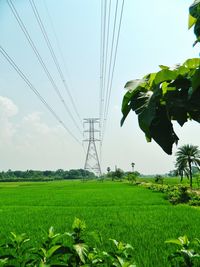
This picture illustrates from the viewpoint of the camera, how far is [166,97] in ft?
3.41

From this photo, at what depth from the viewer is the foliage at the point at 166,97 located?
3.25 feet

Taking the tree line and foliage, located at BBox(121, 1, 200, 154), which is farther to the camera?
the tree line

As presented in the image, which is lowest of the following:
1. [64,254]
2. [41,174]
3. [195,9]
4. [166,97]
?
[64,254]

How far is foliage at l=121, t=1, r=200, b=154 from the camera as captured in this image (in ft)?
3.25

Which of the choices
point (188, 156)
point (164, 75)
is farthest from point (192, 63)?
point (188, 156)

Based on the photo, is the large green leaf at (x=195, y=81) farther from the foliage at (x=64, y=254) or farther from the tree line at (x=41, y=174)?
the tree line at (x=41, y=174)

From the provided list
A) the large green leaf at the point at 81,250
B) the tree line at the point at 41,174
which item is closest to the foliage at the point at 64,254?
the large green leaf at the point at 81,250

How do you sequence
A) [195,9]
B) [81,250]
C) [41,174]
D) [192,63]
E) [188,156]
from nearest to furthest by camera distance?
[195,9], [192,63], [81,250], [188,156], [41,174]

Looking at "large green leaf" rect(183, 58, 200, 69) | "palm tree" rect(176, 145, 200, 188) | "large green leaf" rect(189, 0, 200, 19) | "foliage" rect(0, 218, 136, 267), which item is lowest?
"foliage" rect(0, 218, 136, 267)

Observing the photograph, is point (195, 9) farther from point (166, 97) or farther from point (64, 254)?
point (64, 254)

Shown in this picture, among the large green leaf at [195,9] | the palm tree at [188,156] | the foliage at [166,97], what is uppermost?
the palm tree at [188,156]

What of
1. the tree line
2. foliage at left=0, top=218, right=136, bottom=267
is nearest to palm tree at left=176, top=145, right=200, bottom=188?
foliage at left=0, top=218, right=136, bottom=267

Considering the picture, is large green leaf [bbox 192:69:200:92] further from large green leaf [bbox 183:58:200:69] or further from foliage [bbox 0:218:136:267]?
foliage [bbox 0:218:136:267]

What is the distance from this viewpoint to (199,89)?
101cm
